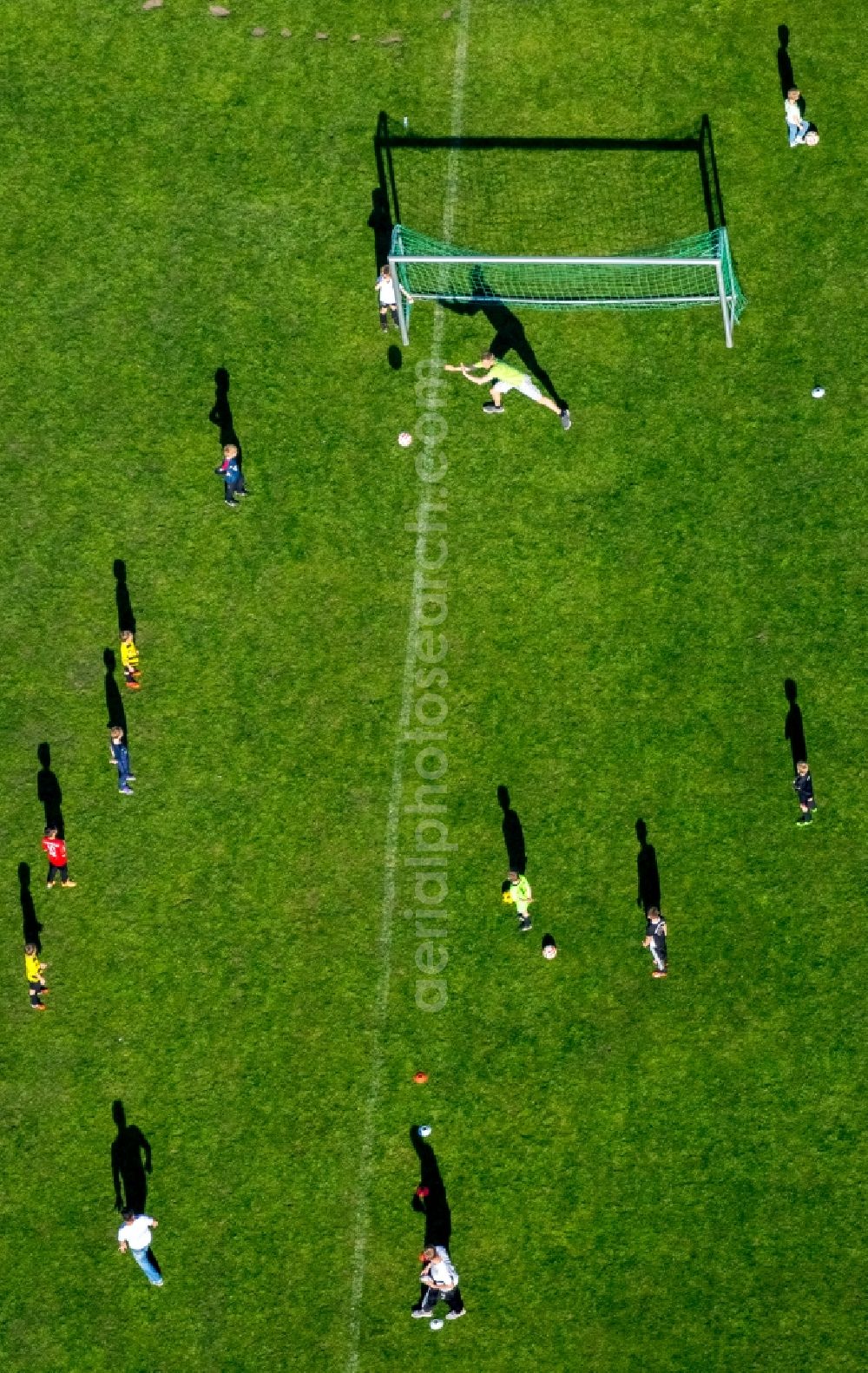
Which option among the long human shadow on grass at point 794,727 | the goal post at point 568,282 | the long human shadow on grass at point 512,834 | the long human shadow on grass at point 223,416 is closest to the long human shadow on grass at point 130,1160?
the long human shadow on grass at point 512,834

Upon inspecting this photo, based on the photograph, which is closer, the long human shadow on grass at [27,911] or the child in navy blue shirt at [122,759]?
the child in navy blue shirt at [122,759]

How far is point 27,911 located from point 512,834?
9055 millimetres

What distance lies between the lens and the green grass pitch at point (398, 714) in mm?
26562

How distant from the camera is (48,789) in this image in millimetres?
27375

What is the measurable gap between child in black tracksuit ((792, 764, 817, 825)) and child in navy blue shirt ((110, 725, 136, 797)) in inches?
479

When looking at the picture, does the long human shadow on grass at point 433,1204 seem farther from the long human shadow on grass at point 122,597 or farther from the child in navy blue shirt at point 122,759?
the long human shadow on grass at point 122,597

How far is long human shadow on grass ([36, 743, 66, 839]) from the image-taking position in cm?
2733

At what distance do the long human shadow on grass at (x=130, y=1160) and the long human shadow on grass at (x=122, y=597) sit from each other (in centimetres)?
900

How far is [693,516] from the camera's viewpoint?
90.0ft

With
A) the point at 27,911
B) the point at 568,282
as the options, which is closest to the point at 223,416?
the point at 568,282

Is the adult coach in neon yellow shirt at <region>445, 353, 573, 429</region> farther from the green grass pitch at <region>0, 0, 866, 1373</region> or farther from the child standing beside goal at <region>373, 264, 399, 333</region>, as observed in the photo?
the child standing beside goal at <region>373, 264, 399, 333</region>

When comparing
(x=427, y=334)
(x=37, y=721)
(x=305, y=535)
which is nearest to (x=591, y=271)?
(x=427, y=334)

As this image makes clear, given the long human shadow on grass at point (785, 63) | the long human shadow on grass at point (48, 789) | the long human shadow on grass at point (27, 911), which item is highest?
the long human shadow on grass at point (785, 63)

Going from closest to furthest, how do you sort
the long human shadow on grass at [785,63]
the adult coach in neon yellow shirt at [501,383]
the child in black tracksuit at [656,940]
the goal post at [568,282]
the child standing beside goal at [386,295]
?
the child in black tracksuit at [656,940] → the adult coach in neon yellow shirt at [501,383] → the child standing beside goal at [386,295] → the goal post at [568,282] → the long human shadow on grass at [785,63]
